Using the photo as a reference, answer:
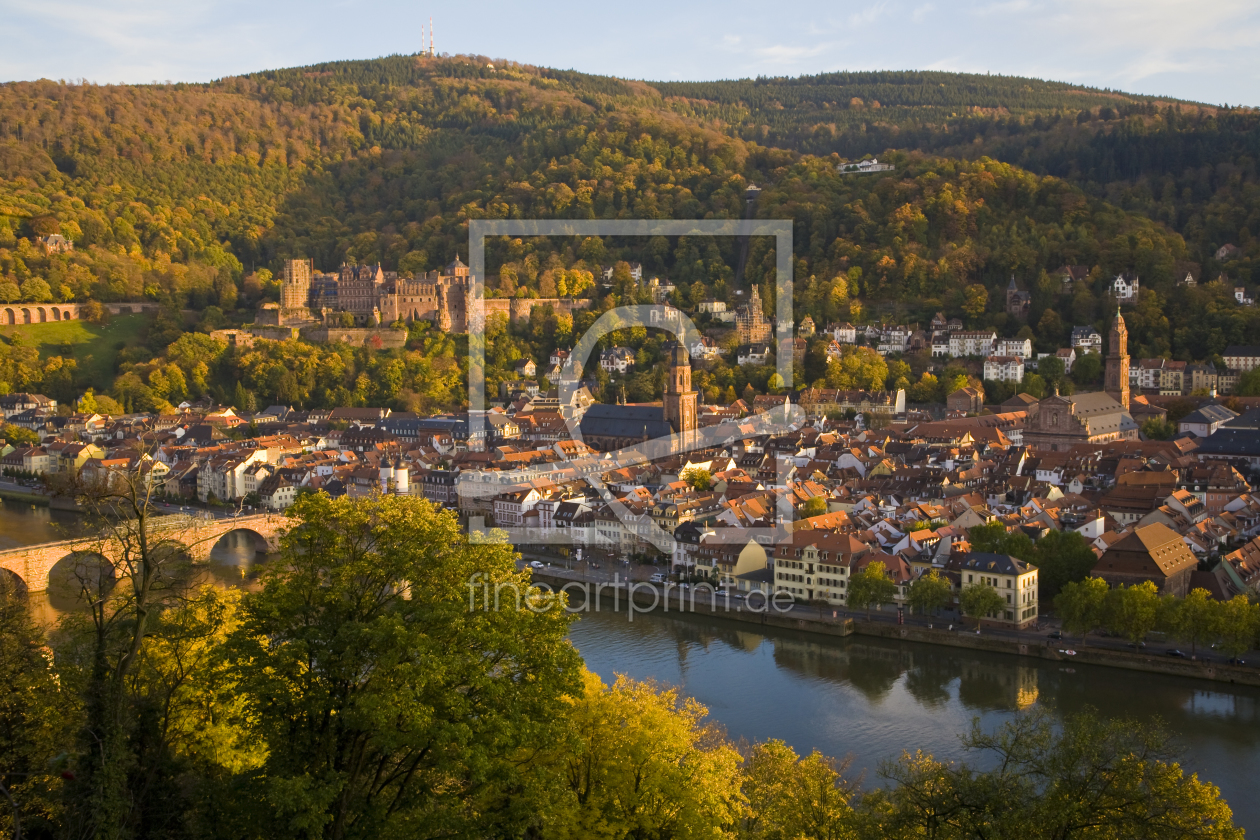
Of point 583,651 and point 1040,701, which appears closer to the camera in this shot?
point 1040,701

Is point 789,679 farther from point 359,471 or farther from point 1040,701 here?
point 359,471

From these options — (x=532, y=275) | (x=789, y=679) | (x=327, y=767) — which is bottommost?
(x=789, y=679)

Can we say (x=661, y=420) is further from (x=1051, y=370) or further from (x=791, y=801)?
(x=791, y=801)

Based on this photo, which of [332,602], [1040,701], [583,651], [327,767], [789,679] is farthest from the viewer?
[583,651]

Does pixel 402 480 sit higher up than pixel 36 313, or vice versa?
pixel 36 313

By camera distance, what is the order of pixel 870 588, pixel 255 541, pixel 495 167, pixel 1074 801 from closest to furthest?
pixel 1074 801 < pixel 870 588 < pixel 255 541 < pixel 495 167

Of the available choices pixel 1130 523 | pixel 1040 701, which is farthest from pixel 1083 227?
pixel 1040 701

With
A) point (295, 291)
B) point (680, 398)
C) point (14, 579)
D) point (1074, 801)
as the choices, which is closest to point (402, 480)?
point (680, 398)
